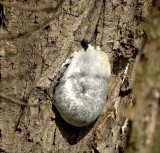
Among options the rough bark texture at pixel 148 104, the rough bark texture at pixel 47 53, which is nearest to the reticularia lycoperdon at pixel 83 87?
the rough bark texture at pixel 47 53

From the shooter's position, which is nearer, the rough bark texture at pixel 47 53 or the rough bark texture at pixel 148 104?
the rough bark texture at pixel 148 104

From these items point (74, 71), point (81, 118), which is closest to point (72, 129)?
point (81, 118)

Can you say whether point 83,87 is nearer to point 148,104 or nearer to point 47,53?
point 47,53

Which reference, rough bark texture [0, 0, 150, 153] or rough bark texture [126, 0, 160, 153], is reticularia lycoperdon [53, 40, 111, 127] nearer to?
rough bark texture [0, 0, 150, 153]

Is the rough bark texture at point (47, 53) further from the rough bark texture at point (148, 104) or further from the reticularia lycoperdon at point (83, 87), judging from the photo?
the rough bark texture at point (148, 104)

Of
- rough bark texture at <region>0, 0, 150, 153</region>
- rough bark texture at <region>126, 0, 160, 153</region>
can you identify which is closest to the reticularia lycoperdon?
rough bark texture at <region>0, 0, 150, 153</region>

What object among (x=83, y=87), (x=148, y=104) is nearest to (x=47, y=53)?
(x=83, y=87)

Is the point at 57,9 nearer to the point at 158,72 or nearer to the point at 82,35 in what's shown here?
the point at 82,35
